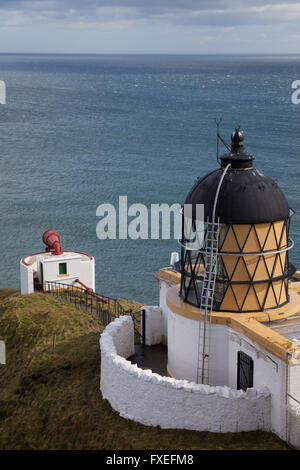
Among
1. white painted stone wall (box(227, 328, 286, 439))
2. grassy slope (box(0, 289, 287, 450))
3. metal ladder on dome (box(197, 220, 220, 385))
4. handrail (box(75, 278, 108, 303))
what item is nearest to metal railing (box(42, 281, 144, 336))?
handrail (box(75, 278, 108, 303))

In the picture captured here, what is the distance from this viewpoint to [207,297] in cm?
2772

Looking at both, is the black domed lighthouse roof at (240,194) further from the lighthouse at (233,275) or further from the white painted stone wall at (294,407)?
the white painted stone wall at (294,407)

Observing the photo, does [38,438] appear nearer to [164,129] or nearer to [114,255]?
[114,255]

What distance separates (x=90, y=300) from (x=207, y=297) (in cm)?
2119

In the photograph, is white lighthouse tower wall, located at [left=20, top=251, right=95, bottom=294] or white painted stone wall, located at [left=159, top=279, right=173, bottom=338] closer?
white painted stone wall, located at [left=159, top=279, right=173, bottom=338]

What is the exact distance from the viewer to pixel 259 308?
28.1 meters

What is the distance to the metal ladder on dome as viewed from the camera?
90.1 feet

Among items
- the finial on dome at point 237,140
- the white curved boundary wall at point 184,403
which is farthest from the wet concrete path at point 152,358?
the finial on dome at point 237,140

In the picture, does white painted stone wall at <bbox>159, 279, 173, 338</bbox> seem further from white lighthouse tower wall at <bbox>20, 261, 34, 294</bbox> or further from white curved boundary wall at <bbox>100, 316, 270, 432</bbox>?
white lighthouse tower wall at <bbox>20, 261, 34, 294</bbox>

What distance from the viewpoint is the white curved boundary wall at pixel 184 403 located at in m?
25.6

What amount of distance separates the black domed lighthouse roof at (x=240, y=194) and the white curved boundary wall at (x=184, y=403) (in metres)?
6.97

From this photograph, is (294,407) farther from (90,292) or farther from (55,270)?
(55,270)

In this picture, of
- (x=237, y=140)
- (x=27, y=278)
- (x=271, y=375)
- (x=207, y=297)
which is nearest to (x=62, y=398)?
(x=207, y=297)

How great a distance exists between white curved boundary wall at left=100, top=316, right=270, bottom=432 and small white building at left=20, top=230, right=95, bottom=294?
2321 cm
